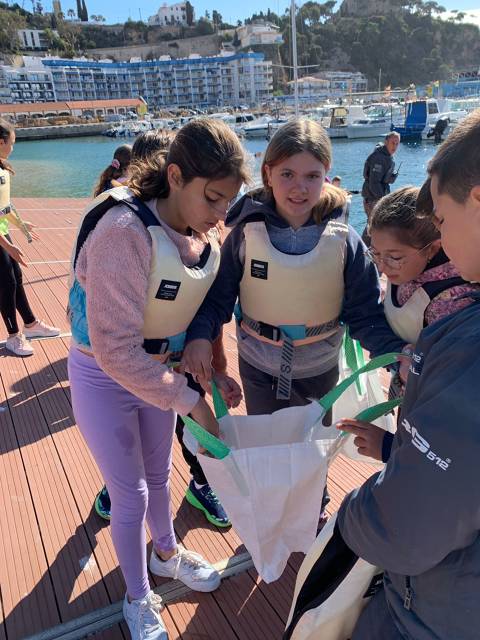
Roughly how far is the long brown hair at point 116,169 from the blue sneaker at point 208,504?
1.66 meters

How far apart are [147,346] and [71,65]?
340ft

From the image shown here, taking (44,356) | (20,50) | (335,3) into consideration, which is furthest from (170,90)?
(44,356)

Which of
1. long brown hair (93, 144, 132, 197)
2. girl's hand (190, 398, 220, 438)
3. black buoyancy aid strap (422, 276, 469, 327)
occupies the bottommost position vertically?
girl's hand (190, 398, 220, 438)

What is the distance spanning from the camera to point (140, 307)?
143 cm

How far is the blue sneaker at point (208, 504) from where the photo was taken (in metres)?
2.22

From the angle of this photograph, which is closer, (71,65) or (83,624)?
(83,624)

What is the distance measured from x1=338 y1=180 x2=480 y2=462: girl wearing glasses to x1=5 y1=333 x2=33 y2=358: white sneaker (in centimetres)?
303

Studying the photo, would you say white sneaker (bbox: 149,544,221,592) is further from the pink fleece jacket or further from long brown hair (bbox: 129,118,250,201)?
long brown hair (bbox: 129,118,250,201)

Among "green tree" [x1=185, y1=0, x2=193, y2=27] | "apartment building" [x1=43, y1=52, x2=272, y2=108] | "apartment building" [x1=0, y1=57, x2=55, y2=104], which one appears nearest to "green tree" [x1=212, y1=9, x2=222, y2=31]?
"green tree" [x1=185, y1=0, x2=193, y2=27]

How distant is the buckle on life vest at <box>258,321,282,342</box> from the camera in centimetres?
186

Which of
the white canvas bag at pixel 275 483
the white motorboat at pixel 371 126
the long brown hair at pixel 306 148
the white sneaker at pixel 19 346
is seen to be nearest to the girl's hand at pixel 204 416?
the white canvas bag at pixel 275 483

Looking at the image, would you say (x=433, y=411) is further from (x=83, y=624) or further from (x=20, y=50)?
(x=20, y=50)

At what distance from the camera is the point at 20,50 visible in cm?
9750

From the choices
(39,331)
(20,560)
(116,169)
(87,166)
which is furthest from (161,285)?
(87,166)
